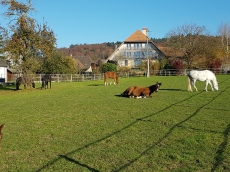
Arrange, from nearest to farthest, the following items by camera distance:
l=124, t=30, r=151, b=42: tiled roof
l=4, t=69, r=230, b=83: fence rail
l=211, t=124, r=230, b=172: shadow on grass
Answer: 1. l=211, t=124, r=230, b=172: shadow on grass
2. l=4, t=69, r=230, b=83: fence rail
3. l=124, t=30, r=151, b=42: tiled roof

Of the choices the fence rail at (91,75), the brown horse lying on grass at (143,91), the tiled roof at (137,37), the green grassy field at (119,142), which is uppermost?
the tiled roof at (137,37)

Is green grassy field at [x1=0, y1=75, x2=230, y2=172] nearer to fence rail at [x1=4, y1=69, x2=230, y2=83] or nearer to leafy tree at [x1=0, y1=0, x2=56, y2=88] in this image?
leafy tree at [x1=0, y1=0, x2=56, y2=88]

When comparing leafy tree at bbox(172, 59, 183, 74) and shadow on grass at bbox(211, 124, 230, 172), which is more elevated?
leafy tree at bbox(172, 59, 183, 74)

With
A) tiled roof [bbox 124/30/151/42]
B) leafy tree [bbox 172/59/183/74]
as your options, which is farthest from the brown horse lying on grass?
tiled roof [bbox 124/30/151/42]

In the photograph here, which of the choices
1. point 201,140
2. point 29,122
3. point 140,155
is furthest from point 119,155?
point 29,122

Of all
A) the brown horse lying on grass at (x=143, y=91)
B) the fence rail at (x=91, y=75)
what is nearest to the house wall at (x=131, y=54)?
the fence rail at (x=91, y=75)

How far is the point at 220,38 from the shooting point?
225 ft

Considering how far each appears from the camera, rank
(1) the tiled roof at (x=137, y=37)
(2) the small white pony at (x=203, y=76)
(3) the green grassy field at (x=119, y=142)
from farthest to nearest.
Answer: (1) the tiled roof at (x=137, y=37) → (2) the small white pony at (x=203, y=76) → (3) the green grassy field at (x=119, y=142)

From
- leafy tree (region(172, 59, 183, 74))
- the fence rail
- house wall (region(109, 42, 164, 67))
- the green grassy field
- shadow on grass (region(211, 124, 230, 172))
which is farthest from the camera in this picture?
house wall (region(109, 42, 164, 67))

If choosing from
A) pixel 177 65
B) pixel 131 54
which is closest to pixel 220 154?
pixel 177 65

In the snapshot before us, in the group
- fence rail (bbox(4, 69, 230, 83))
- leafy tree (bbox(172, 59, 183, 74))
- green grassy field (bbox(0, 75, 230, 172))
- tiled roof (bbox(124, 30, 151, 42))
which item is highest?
tiled roof (bbox(124, 30, 151, 42))

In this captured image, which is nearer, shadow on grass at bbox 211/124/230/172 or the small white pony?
shadow on grass at bbox 211/124/230/172

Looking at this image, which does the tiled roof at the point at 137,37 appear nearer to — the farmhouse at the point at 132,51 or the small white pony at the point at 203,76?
the farmhouse at the point at 132,51

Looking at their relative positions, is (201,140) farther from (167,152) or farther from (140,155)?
(140,155)
